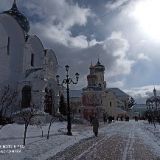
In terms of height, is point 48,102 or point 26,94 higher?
point 26,94

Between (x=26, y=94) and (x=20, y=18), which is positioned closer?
(x=26, y=94)

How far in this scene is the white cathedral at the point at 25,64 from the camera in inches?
1469

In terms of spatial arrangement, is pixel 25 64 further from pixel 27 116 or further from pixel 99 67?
pixel 99 67

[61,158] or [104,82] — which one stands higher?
[104,82]

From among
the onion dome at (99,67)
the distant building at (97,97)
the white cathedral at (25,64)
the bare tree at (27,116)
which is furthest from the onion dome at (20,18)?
the onion dome at (99,67)

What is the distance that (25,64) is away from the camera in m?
40.5

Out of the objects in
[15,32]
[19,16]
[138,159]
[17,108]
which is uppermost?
[19,16]

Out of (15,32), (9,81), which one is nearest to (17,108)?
(9,81)

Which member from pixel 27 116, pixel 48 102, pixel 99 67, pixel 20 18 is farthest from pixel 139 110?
pixel 27 116

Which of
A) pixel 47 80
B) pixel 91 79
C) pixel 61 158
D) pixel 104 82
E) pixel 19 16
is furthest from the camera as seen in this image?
pixel 104 82

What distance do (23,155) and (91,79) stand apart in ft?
243

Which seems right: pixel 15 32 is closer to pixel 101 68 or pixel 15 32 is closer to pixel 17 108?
pixel 17 108

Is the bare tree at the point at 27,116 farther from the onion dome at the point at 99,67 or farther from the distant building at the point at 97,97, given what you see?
the onion dome at the point at 99,67

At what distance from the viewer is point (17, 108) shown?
36.3m
